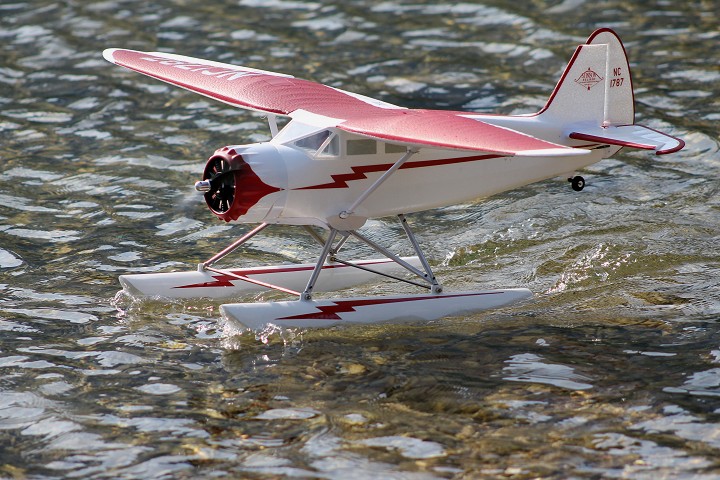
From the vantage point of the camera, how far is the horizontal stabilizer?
990cm

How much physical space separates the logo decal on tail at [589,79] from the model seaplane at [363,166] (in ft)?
0.06

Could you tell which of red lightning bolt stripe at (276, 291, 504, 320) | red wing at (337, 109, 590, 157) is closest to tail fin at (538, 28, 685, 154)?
red wing at (337, 109, 590, 157)

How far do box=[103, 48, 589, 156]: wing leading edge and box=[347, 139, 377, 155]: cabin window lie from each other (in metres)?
0.24

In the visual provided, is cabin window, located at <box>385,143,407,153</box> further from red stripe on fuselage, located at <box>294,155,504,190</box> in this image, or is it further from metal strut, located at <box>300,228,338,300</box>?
metal strut, located at <box>300,228,338,300</box>

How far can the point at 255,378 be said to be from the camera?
28.1 ft

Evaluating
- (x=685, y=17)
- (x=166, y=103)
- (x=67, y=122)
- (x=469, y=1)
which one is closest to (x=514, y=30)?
(x=469, y=1)

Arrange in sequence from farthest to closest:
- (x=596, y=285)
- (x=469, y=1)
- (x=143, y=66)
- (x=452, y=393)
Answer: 1. (x=469, y=1)
2. (x=143, y=66)
3. (x=596, y=285)
4. (x=452, y=393)

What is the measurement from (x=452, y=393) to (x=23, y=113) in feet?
38.6

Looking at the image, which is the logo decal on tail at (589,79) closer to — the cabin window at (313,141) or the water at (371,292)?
the water at (371,292)

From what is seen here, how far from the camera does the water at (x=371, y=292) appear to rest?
7.34m

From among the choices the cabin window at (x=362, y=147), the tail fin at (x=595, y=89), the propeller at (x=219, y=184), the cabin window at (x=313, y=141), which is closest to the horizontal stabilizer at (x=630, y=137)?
the tail fin at (x=595, y=89)

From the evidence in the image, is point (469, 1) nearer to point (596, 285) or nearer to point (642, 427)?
point (596, 285)

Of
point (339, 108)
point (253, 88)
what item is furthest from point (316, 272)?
point (253, 88)

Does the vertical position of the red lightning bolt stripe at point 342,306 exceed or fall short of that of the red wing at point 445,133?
it falls short
